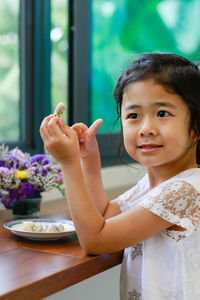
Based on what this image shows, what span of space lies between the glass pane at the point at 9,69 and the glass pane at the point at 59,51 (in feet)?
0.59

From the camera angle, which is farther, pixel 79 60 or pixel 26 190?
pixel 79 60

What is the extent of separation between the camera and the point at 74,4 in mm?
2094

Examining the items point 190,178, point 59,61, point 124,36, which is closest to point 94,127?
point 190,178

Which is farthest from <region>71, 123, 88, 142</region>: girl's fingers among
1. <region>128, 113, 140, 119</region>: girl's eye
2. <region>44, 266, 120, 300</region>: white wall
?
<region>44, 266, 120, 300</region>: white wall

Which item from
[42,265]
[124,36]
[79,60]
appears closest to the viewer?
[42,265]

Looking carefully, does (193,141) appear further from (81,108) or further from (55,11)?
(55,11)

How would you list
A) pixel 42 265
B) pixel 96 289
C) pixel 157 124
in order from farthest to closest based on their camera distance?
pixel 96 289 < pixel 157 124 < pixel 42 265

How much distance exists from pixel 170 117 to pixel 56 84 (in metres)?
1.37

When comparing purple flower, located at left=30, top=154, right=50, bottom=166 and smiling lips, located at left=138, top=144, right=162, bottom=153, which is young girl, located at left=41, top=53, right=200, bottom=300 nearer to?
smiling lips, located at left=138, top=144, right=162, bottom=153

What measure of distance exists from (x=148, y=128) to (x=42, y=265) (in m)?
0.36

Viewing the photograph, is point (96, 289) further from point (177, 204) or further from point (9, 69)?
point (9, 69)

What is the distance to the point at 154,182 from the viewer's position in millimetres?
1156

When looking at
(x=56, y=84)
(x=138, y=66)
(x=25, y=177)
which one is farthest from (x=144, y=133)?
(x=56, y=84)

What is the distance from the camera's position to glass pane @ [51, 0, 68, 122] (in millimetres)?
2266
